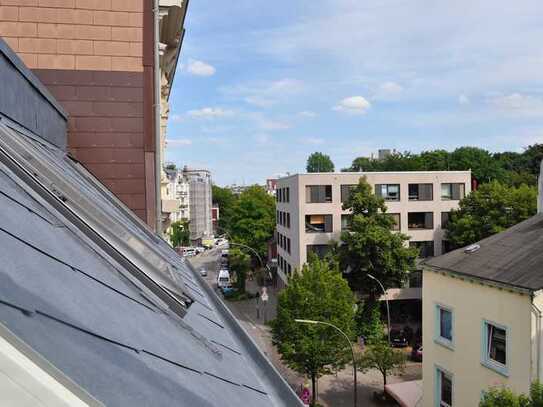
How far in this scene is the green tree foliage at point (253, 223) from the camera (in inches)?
2089

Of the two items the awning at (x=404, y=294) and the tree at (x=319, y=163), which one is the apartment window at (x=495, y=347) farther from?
the tree at (x=319, y=163)


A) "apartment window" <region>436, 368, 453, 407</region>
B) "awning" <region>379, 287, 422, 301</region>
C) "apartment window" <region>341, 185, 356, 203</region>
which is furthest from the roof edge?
"awning" <region>379, 287, 422, 301</region>

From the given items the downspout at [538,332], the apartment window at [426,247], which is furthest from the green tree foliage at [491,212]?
the downspout at [538,332]

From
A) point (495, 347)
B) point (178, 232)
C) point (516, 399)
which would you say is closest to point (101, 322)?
point (516, 399)

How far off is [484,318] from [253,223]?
38921 millimetres

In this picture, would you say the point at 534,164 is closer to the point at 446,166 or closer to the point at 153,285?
the point at 446,166

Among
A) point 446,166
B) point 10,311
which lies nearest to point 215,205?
point 446,166

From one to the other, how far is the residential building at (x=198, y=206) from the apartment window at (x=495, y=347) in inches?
3402

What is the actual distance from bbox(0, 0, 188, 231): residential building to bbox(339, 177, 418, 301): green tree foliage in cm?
2508

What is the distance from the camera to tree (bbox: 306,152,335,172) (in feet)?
397

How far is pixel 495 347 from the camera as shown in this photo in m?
15.0

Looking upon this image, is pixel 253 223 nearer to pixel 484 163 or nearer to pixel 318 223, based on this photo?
pixel 318 223

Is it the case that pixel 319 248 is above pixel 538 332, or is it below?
below

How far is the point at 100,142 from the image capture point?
9070 mm
